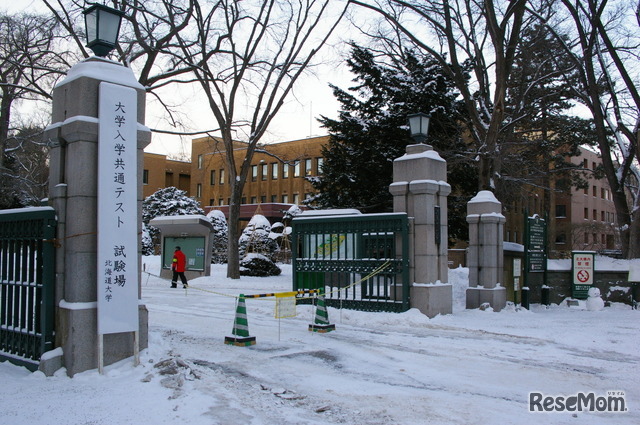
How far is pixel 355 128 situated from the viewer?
26.2 m

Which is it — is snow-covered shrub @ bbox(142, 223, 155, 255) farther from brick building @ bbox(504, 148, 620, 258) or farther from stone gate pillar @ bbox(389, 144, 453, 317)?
stone gate pillar @ bbox(389, 144, 453, 317)

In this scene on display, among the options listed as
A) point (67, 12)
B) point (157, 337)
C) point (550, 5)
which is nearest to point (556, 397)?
point (157, 337)

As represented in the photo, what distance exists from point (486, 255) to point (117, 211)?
1035 centimetres

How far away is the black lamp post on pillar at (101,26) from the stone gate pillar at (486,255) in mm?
10471

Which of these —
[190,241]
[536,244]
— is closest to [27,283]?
[536,244]

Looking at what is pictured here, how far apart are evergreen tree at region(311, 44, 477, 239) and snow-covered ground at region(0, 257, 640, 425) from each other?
1388 centimetres

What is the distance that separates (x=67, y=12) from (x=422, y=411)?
2184cm

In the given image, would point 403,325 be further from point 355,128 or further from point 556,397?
point 355,128

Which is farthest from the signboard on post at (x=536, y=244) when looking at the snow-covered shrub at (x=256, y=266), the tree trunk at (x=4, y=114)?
the tree trunk at (x=4, y=114)

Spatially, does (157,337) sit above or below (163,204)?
below

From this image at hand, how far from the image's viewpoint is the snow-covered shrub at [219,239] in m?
35.9

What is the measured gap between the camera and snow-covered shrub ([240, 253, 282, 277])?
89.4ft

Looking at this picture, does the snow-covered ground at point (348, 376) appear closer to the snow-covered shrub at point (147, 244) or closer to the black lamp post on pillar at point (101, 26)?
the black lamp post on pillar at point (101, 26)

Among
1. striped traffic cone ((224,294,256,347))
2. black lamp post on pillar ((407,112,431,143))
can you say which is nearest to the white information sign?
striped traffic cone ((224,294,256,347))
